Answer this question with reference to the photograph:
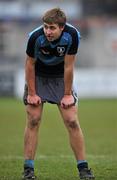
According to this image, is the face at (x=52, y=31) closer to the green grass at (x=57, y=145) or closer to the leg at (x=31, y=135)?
the leg at (x=31, y=135)

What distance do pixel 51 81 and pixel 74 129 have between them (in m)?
0.74

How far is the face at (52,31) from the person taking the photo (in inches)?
392

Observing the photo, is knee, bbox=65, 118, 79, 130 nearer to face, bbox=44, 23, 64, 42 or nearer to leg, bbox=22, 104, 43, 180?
leg, bbox=22, 104, 43, 180

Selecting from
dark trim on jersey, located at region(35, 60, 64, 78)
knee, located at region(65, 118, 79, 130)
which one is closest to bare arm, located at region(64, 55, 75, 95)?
dark trim on jersey, located at region(35, 60, 64, 78)

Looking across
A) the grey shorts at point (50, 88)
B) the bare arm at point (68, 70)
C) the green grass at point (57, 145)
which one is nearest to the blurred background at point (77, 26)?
the green grass at point (57, 145)

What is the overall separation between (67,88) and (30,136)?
834 mm

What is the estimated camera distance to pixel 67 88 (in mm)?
10438

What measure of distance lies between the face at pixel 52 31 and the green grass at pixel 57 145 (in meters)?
2.02

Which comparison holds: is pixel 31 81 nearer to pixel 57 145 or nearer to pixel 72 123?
pixel 72 123

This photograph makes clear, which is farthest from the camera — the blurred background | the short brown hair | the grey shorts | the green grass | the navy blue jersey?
the blurred background

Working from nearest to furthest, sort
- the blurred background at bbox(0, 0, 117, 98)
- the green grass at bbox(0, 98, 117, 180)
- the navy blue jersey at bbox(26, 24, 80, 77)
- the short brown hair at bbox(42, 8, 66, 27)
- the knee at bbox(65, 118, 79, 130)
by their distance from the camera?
the short brown hair at bbox(42, 8, 66, 27)
the navy blue jersey at bbox(26, 24, 80, 77)
the knee at bbox(65, 118, 79, 130)
the green grass at bbox(0, 98, 117, 180)
the blurred background at bbox(0, 0, 117, 98)

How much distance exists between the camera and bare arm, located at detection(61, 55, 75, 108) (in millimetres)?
10281

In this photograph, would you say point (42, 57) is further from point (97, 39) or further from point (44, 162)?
point (97, 39)

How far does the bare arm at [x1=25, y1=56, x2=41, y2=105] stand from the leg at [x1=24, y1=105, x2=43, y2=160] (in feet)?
0.38
